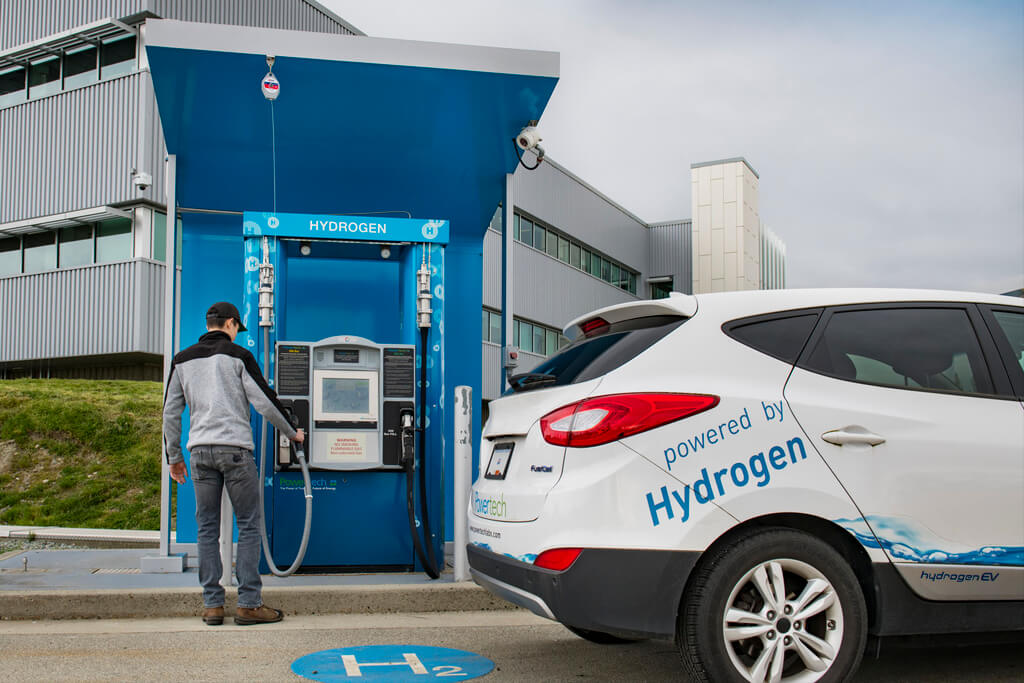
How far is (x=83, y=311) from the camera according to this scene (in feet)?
68.9

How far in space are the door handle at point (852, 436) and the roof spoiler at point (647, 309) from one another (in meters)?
0.73

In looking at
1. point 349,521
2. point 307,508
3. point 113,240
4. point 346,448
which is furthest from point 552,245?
point 307,508

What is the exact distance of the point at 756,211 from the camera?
42938 millimetres

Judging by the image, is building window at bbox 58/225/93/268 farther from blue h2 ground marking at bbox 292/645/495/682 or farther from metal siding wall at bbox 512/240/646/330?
blue h2 ground marking at bbox 292/645/495/682

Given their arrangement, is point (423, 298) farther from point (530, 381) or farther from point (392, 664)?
point (392, 664)

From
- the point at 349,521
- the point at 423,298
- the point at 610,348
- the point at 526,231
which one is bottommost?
the point at 349,521

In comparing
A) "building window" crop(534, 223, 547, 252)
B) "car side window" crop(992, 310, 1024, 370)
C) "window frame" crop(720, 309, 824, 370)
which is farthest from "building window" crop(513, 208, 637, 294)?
"window frame" crop(720, 309, 824, 370)

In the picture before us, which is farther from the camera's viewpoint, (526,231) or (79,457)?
(526,231)

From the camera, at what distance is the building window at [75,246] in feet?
70.0

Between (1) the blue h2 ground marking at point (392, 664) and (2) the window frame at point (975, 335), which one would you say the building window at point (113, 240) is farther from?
(2) the window frame at point (975, 335)

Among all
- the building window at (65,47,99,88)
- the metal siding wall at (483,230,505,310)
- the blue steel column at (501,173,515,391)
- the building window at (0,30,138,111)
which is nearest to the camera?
the blue steel column at (501,173,515,391)

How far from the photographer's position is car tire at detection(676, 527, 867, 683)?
3654 mm

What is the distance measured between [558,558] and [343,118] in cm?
483

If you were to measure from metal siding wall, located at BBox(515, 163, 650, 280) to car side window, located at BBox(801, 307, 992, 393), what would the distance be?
23148 mm
